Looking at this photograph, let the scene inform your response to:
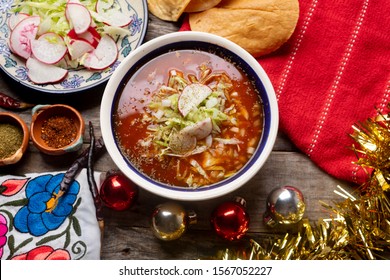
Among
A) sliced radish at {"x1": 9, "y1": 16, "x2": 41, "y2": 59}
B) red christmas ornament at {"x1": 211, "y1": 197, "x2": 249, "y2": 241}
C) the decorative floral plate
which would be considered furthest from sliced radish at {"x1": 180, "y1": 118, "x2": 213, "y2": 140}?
sliced radish at {"x1": 9, "y1": 16, "x2": 41, "y2": 59}

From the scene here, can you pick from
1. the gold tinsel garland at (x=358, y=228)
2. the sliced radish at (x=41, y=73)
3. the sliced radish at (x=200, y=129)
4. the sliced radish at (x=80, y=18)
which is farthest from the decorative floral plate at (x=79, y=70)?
the gold tinsel garland at (x=358, y=228)

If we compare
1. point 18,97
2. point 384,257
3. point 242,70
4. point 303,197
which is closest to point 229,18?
point 242,70

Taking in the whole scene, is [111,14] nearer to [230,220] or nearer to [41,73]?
[41,73]

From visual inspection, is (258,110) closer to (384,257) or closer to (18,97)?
(384,257)

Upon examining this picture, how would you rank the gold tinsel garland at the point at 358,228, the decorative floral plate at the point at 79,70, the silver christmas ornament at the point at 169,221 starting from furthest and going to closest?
the decorative floral plate at the point at 79,70, the silver christmas ornament at the point at 169,221, the gold tinsel garland at the point at 358,228

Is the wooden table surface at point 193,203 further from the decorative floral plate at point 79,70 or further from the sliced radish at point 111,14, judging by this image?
the sliced radish at point 111,14

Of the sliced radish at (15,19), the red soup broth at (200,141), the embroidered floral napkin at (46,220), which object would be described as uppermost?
the sliced radish at (15,19)

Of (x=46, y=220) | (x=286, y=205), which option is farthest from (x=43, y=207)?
(x=286, y=205)

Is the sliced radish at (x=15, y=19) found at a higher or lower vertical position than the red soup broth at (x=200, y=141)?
higher
